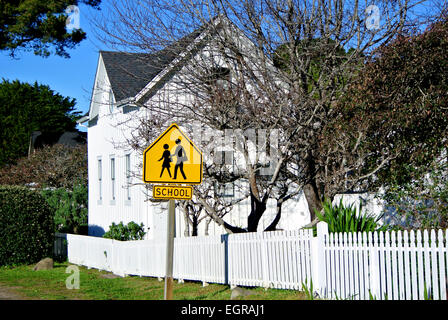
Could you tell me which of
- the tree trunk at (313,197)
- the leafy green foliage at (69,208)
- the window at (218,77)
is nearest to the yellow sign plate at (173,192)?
the window at (218,77)

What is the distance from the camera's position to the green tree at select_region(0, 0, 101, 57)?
2336cm

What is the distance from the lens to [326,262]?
10023mm

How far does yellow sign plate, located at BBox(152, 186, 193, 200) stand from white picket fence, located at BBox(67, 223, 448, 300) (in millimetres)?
2781

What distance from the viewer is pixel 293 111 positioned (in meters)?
12.2

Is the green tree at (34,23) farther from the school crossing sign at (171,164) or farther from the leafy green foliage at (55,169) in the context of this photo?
the school crossing sign at (171,164)

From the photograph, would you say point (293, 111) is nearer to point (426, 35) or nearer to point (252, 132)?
point (252, 132)

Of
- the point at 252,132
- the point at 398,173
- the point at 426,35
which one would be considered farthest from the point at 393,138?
the point at 252,132

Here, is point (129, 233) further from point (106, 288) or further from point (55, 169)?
point (55, 169)

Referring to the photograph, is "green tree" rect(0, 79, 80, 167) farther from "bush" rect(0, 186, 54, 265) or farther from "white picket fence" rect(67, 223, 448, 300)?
"white picket fence" rect(67, 223, 448, 300)

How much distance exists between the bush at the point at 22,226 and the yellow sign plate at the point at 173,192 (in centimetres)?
1000

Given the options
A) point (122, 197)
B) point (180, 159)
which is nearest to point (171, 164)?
point (180, 159)

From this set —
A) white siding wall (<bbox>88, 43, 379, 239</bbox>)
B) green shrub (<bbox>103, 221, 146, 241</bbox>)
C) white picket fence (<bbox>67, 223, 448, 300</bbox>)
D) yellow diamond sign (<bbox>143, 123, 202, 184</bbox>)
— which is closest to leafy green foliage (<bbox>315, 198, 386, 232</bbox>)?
white picket fence (<bbox>67, 223, 448, 300</bbox>)

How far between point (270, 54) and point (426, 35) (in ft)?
11.1

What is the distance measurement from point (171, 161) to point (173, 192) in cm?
47
